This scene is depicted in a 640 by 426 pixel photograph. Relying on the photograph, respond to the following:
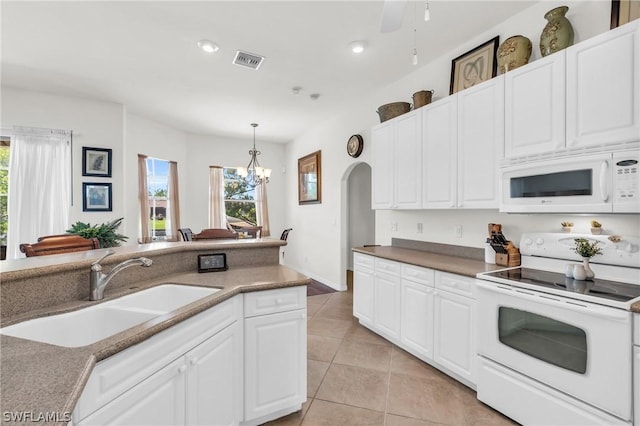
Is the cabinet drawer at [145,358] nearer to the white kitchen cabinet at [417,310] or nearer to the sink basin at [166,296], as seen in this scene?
the sink basin at [166,296]

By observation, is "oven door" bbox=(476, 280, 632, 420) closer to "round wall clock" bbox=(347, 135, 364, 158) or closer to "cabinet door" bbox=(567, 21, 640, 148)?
"cabinet door" bbox=(567, 21, 640, 148)

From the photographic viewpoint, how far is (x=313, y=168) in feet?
18.5

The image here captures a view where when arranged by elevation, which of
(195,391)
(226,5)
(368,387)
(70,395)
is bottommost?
(368,387)

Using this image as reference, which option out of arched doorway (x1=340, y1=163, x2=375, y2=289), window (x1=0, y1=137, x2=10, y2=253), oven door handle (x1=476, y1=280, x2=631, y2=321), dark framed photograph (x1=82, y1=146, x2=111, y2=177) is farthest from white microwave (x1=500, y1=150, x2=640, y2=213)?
window (x1=0, y1=137, x2=10, y2=253)

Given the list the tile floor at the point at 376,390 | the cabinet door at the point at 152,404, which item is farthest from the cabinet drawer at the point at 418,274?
the cabinet door at the point at 152,404

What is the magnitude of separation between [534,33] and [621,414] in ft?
8.52

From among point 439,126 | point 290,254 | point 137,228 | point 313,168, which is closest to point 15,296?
point 439,126

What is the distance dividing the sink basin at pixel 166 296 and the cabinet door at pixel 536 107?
2321mm

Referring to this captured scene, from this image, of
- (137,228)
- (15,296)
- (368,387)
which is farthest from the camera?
(137,228)

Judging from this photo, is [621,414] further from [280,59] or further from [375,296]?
[280,59]

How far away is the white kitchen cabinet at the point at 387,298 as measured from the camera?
2.83m

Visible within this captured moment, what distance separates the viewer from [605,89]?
5.59 feet

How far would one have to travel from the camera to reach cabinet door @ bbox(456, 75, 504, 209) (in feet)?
7.42

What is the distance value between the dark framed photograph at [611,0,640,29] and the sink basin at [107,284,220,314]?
→ 299 cm
